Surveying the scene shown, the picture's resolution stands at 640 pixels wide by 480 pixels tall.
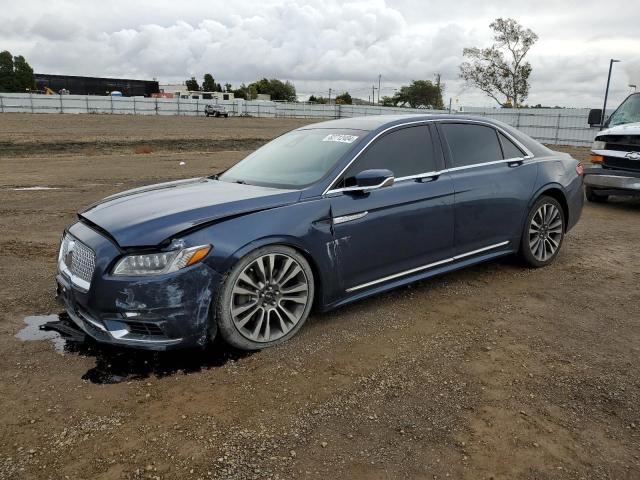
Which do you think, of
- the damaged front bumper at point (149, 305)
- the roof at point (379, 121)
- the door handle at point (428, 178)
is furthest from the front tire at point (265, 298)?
the roof at point (379, 121)

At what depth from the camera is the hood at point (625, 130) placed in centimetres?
853

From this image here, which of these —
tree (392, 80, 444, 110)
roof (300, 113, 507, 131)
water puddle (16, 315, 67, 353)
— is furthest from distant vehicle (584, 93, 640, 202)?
tree (392, 80, 444, 110)

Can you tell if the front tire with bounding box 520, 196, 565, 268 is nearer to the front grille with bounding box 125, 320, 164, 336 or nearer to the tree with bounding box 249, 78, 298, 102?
the front grille with bounding box 125, 320, 164, 336

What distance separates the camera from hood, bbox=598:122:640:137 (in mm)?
8531

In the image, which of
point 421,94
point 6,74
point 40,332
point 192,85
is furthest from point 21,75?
point 40,332

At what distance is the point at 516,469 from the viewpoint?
253 cm

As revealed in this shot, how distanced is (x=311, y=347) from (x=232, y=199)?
1179 millimetres

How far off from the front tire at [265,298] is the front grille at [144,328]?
378mm

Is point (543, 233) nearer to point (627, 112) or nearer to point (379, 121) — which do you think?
point (379, 121)

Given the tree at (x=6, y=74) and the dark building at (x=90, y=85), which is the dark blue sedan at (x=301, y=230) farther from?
the tree at (x=6, y=74)

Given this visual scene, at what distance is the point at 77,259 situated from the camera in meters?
3.62

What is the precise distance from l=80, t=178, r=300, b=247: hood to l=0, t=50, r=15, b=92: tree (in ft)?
356

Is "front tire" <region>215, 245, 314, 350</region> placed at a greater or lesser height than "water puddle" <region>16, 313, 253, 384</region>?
greater

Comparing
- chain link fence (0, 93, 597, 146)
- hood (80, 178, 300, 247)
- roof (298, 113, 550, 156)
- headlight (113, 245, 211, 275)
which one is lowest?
headlight (113, 245, 211, 275)
